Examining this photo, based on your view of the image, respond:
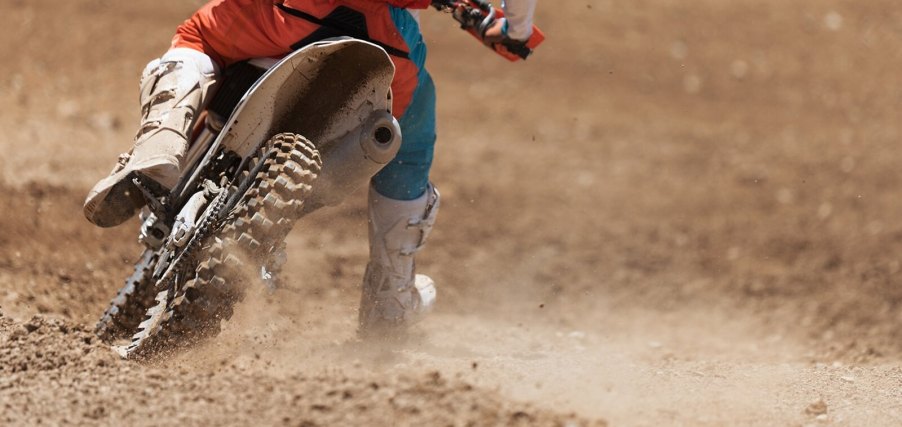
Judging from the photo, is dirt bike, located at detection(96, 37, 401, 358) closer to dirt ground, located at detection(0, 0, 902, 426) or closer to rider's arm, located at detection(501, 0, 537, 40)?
dirt ground, located at detection(0, 0, 902, 426)

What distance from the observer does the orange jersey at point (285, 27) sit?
4.29 m

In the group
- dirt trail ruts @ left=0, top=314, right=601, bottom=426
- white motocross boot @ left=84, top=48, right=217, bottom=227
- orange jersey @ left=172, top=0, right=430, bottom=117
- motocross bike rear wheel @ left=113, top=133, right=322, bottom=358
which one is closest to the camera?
dirt trail ruts @ left=0, top=314, right=601, bottom=426

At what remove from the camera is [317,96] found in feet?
14.3

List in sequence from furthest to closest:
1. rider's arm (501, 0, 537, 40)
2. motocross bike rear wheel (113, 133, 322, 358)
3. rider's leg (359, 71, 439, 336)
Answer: rider's leg (359, 71, 439, 336) < rider's arm (501, 0, 537, 40) < motocross bike rear wheel (113, 133, 322, 358)

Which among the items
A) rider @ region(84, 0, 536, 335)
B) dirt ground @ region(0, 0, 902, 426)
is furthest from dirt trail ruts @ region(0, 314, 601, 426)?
rider @ region(84, 0, 536, 335)

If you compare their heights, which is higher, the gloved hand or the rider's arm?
the rider's arm

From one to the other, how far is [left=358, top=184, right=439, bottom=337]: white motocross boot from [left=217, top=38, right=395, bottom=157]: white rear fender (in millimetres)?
888

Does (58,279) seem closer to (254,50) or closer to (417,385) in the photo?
(254,50)

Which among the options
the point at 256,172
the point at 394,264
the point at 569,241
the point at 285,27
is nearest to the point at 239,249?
the point at 256,172

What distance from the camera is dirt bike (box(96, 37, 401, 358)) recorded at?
3939 mm

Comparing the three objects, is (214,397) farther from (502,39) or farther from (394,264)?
(502,39)

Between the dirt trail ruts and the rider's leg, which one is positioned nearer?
the dirt trail ruts

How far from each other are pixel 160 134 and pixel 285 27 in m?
0.58

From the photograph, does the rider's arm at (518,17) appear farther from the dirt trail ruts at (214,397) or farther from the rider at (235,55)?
the dirt trail ruts at (214,397)
